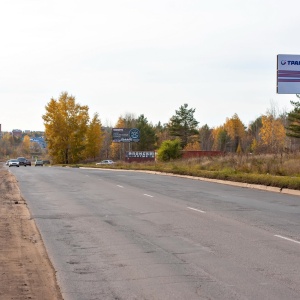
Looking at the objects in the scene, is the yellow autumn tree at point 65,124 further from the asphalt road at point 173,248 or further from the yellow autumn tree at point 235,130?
the asphalt road at point 173,248

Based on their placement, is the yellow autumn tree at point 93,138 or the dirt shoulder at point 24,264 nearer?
the dirt shoulder at point 24,264

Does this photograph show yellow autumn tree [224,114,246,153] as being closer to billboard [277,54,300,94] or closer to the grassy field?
the grassy field

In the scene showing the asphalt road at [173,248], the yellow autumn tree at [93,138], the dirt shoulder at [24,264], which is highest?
the yellow autumn tree at [93,138]

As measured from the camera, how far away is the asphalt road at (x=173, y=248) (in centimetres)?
814

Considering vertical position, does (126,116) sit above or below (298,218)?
above

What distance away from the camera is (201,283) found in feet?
27.6

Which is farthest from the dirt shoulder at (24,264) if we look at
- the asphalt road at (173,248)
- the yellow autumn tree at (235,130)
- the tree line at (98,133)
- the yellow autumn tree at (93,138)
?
the yellow autumn tree at (235,130)

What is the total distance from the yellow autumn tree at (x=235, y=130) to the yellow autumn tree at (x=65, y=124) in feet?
219

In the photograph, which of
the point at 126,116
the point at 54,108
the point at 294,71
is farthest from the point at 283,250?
the point at 126,116

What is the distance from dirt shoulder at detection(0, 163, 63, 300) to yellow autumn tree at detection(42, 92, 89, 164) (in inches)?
3254

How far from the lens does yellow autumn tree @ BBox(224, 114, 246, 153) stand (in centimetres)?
16088

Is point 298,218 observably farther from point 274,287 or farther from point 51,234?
point 274,287

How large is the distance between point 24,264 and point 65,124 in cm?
8995

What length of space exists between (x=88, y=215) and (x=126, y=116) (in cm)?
14405
